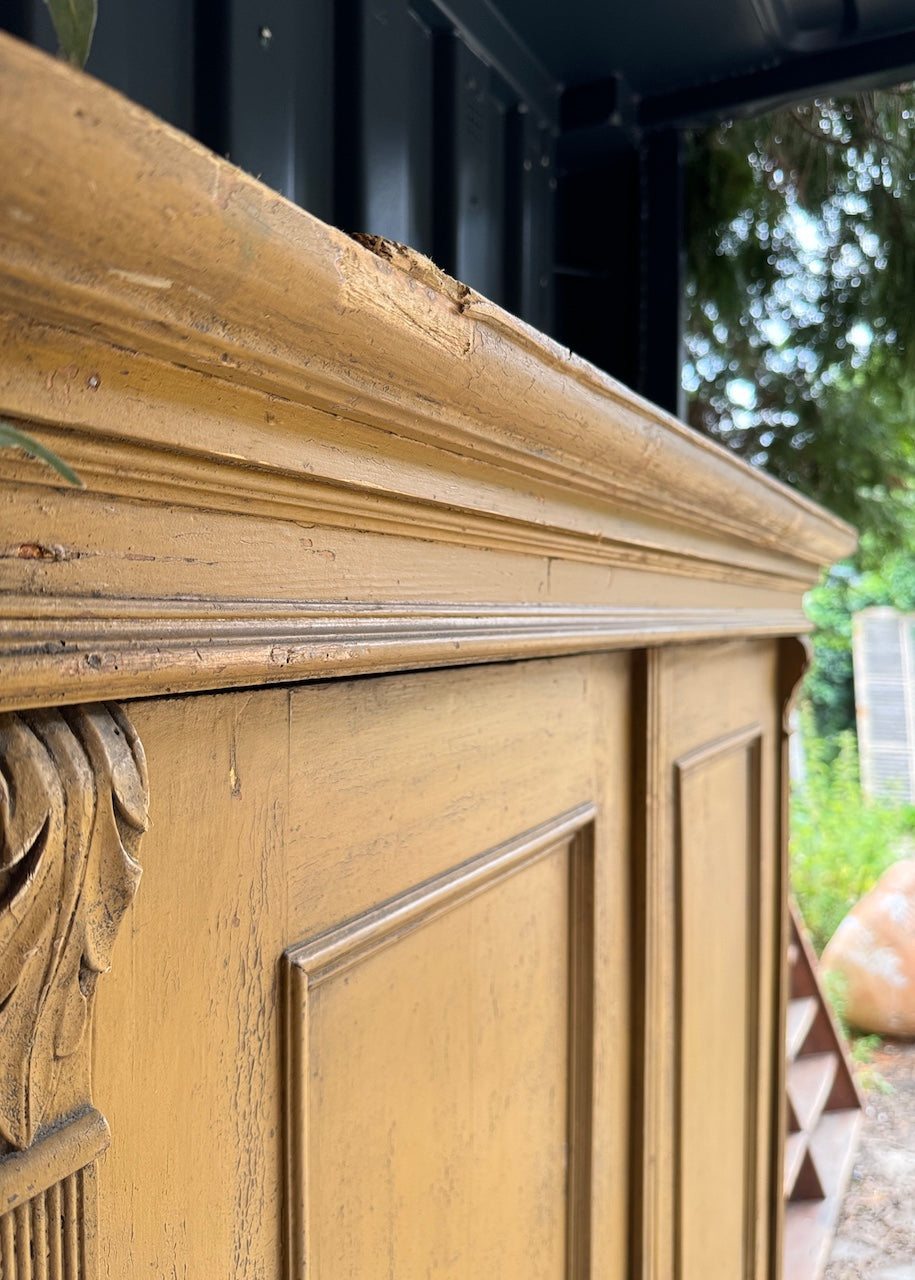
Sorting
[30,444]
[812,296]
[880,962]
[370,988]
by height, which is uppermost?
[812,296]

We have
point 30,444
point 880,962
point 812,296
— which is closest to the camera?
point 30,444

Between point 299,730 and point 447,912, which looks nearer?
point 299,730

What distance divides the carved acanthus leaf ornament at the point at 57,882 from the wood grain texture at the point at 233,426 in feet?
0.07

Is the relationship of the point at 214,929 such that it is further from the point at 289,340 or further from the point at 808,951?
the point at 808,951

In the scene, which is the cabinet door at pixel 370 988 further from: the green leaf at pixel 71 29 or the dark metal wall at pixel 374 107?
the dark metal wall at pixel 374 107

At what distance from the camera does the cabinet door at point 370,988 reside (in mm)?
381

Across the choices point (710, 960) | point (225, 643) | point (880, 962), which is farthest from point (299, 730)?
point (880, 962)

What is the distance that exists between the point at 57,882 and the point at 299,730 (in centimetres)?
16

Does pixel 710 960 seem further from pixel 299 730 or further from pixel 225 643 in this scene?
pixel 225 643

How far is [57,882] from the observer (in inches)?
11.6

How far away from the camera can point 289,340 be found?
309 mm

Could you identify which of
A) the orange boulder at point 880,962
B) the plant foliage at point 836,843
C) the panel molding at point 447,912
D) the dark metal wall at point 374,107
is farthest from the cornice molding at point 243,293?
the plant foliage at point 836,843

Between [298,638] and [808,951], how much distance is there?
260 centimetres

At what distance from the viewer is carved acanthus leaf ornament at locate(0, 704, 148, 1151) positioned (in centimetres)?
28
